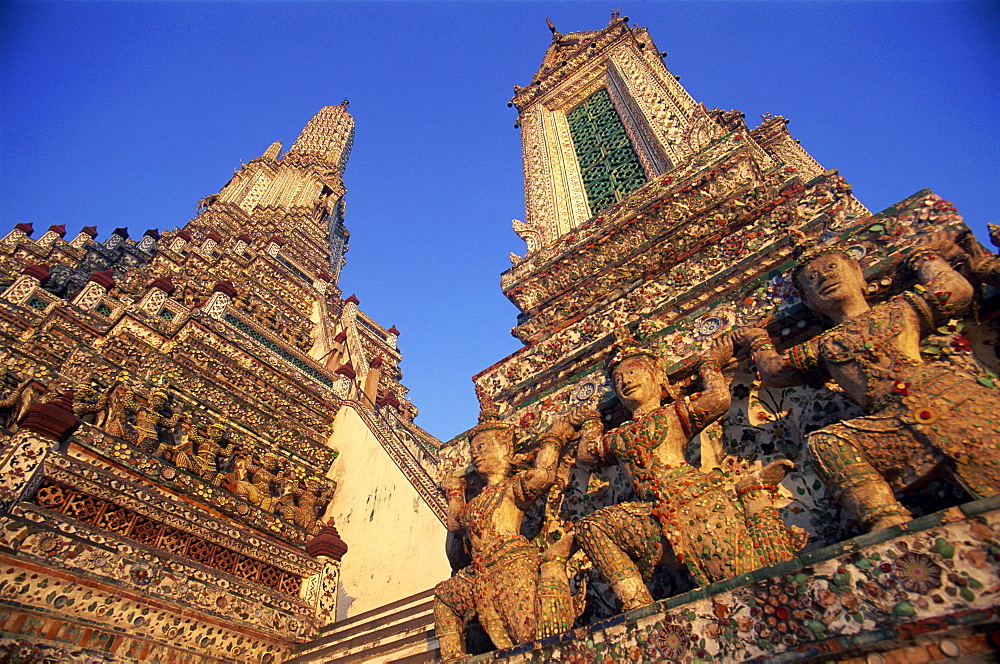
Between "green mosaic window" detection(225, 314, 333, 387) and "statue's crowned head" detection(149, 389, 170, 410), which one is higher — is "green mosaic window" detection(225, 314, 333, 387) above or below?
above

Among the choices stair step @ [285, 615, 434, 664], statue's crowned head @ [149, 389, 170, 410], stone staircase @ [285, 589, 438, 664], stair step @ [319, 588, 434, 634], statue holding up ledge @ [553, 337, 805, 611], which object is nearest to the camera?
statue holding up ledge @ [553, 337, 805, 611]

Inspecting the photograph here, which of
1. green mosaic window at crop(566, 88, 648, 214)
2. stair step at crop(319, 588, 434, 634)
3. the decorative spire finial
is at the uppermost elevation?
green mosaic window at crop(566, 88, 648, 214)

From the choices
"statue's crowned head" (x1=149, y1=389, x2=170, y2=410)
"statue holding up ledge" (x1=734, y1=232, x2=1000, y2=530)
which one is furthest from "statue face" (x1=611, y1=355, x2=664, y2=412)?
"statue's crowned head" (x1=149, y1=389, x2=170, y2=410)

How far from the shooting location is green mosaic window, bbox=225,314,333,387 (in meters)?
11.6

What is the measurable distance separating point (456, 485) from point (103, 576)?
3.78m

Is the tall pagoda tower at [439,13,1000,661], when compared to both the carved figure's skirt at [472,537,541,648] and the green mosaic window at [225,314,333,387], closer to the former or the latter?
the carved figure's skirt at [472,537,541,648]

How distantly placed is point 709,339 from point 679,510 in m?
1.31

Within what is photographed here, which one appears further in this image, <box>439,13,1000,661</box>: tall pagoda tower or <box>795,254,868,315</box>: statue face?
<box>795,254,868,315</box>: statue face

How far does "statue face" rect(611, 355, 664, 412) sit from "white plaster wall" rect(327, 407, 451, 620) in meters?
4.24

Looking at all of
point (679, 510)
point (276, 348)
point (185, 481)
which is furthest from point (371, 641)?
point (276, 348)

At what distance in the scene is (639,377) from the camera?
3150 mm

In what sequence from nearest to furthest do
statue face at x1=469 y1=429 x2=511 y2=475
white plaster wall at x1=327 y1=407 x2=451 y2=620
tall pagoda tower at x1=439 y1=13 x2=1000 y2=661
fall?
tall pagoda tower at x1=439 y1=13 x2=1000 y2=661 → statue face at x1=469 y1=429 x2=511 y2=475 → white plaster wall at x1=327 y1=407 x2=451 y2=620

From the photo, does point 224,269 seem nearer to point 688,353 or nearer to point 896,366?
point 688,353

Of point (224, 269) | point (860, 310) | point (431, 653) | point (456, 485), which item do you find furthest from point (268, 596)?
point (224, 269)
